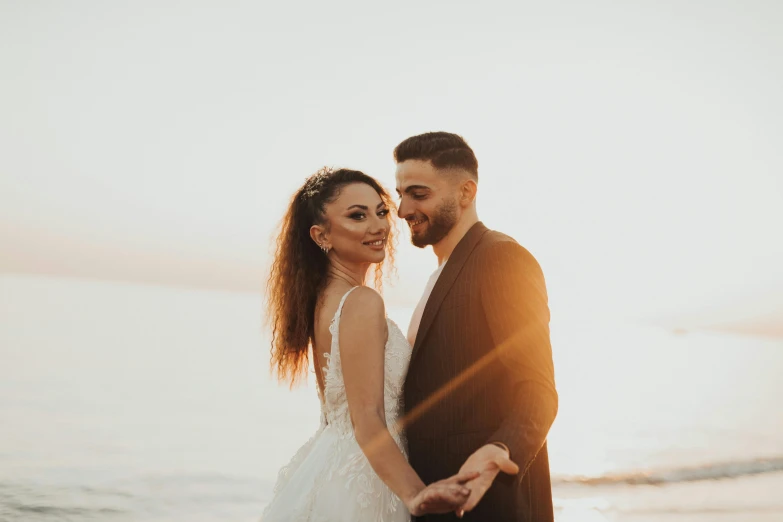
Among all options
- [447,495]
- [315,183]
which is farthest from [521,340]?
[315,183]

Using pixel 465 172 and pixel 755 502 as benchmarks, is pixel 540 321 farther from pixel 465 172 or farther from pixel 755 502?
pixel 755 502

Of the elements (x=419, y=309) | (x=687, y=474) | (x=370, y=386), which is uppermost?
(x=419, y=309)

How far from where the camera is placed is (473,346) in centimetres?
320

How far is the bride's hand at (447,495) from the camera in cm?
253

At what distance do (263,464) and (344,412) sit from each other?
42.6ft

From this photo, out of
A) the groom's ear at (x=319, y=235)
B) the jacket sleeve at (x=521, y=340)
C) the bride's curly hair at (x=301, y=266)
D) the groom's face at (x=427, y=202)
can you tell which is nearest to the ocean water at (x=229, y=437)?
the bride's curly hair at (x=301, y=266)

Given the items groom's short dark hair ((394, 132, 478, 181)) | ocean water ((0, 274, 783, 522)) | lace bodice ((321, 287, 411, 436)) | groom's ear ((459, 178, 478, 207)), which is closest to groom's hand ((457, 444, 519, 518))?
lace bodice ((321, 287, 411, 436))

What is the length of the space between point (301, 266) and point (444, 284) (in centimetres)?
95

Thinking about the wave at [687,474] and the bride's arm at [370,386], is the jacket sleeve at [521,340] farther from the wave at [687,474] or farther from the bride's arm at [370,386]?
the wave at [687,474]

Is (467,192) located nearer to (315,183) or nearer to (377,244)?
(377,244)

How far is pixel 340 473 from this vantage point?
11.5 ft

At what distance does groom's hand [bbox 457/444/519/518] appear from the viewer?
2520 millimetres

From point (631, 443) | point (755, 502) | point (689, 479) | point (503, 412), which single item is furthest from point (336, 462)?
point (631, 443)

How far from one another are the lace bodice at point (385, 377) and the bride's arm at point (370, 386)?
0.08 meters
